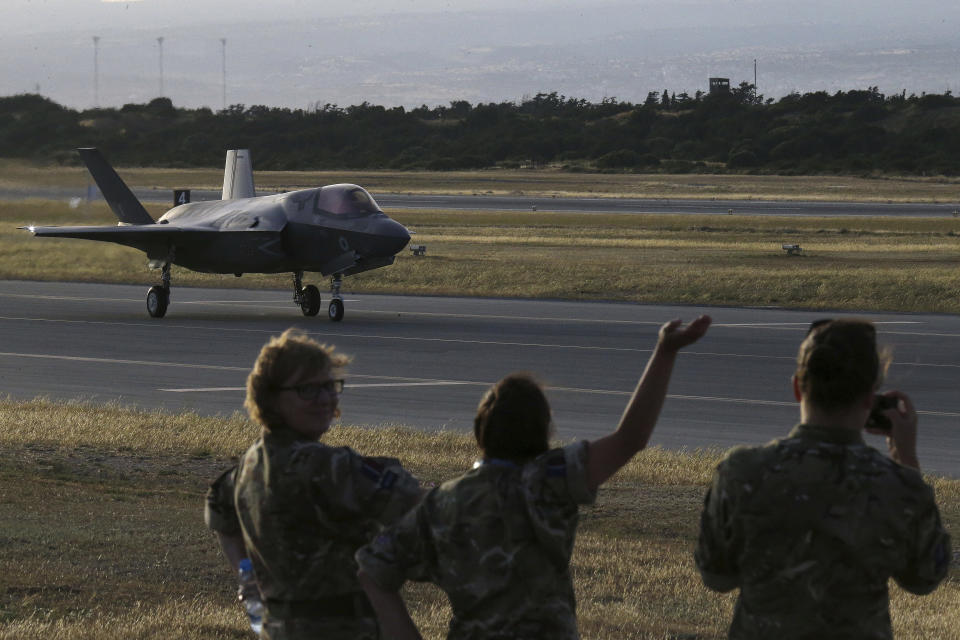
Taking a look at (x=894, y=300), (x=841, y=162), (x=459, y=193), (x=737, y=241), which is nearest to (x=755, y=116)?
(x=841, y=162)

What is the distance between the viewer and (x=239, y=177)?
36.2 meters

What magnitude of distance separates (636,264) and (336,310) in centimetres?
1423

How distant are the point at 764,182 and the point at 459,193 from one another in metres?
24.8

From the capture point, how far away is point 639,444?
14.5 feet

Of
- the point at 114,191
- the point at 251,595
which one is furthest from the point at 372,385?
the point at 251,595

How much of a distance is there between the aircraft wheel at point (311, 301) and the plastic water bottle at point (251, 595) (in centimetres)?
2724

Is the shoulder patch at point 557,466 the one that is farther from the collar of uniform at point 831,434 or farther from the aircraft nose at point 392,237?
the aircraft nose at point 392,237

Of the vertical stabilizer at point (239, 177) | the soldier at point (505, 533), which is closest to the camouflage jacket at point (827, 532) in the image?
the soldier at point (505, 533)

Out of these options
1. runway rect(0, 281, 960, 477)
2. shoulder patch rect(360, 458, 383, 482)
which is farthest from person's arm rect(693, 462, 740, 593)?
runway rect(0, 281, 960, 477)

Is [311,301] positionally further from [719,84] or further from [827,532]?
[719,84]

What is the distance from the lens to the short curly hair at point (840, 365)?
163 inches

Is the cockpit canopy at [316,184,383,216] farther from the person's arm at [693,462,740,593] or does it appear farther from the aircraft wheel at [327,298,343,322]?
the person's arm at [693,462,740,593]

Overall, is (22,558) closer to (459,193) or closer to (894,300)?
(894,300)

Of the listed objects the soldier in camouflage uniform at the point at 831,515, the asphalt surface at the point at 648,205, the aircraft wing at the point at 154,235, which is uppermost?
the soldier in camouflage uniform at the point at 831,515
